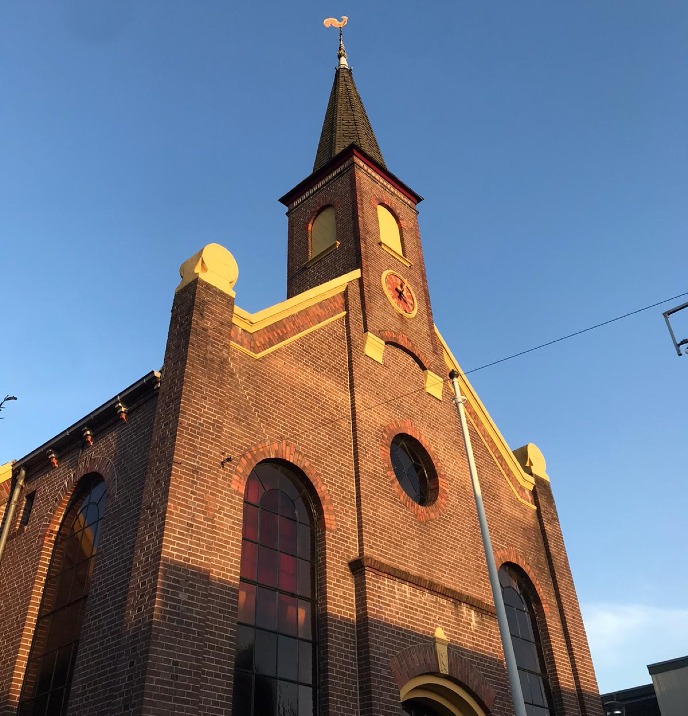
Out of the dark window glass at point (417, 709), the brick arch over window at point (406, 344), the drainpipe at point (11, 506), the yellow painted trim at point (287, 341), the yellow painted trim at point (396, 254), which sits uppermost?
the yellow painted trim at point (396, 254)

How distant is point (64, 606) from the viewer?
39.4 feet

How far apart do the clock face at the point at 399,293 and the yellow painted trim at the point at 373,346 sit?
→ 5.81 ft

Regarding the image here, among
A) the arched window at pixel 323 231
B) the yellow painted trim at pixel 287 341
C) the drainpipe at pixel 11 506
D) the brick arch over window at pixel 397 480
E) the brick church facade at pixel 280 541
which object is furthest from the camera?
the arched window at pixel 323 231

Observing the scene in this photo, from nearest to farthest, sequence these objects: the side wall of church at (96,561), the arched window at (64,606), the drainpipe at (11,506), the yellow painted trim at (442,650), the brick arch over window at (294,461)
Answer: the side wall of church at (96,561), the arched window at (64,606), the brick arch over window at (294,461), the yellow painted trim at (442,650), the drainpipe at (11,506)

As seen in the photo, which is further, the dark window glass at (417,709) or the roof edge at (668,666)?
the roof edge at (668,666)

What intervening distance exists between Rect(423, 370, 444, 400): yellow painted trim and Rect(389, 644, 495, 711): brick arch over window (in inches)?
224

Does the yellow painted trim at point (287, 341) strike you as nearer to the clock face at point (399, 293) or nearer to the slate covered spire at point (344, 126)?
the clock face at point (399, 293)

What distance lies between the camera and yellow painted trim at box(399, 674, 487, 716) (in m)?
12.2

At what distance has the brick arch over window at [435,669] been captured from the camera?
458 inches

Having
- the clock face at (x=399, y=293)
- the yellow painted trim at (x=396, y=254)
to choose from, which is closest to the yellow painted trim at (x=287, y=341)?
the clock face at (x=399, y=293)

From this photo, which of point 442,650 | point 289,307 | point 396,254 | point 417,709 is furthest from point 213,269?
point 417,709

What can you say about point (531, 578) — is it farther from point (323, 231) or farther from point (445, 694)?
point (323, 231)

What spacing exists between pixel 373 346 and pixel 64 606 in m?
7.59

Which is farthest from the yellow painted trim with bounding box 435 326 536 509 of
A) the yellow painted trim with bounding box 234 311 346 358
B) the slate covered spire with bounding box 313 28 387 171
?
the slate covered spire with bounding box 313 28 387 171
